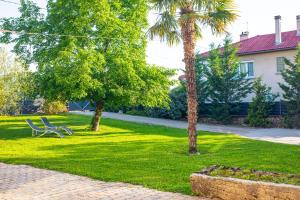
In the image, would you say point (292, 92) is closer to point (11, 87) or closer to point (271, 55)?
point (271, 55)

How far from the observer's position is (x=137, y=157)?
13.3 m

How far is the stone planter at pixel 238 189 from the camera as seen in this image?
6.91 m

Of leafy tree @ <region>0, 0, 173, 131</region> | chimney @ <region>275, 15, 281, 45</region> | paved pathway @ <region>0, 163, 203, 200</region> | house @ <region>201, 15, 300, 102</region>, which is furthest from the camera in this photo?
chimney @ <region>275, 15, 281, 45</region>

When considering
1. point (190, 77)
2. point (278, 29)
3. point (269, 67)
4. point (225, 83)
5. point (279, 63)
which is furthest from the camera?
point (278, 29)

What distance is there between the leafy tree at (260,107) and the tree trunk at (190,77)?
15651 mm

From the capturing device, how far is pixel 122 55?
21.1 metres

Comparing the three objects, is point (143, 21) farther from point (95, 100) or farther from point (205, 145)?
point (205, 145)

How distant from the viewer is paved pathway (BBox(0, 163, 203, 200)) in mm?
8180

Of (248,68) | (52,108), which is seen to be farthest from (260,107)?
(52,108)

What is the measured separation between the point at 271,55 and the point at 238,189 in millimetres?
26652

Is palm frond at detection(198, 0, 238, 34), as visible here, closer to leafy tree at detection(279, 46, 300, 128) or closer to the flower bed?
the flower bed

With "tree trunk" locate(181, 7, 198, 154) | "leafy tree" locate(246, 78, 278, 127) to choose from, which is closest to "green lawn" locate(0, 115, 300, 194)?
"tree trunk" locate(181, 7, 198, 154)

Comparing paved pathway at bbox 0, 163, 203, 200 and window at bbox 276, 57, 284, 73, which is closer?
paved pathway at bbox 0, 163, 203, 200

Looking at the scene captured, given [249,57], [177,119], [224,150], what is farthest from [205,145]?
[249,57]
